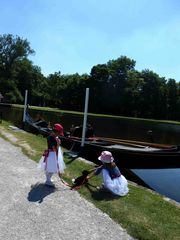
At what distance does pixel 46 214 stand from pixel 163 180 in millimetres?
10089

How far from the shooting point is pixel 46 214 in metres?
6.39

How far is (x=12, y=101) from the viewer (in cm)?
9062

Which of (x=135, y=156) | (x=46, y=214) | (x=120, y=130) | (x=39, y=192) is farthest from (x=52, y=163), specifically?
(x=120, y=130)

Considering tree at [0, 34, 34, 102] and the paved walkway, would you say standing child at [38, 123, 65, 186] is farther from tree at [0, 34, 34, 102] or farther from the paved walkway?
tree at [0, 34, 34, 102]

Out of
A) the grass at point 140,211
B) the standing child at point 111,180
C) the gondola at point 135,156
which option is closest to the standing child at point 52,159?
the grass at point 140,211

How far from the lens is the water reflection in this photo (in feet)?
45.5

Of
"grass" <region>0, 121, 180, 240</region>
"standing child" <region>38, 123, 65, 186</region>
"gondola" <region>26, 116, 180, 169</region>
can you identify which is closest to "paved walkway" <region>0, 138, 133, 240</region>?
"grass" <region>0, 121, 180, 240</region>

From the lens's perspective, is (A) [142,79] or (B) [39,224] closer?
(B) [39,224]

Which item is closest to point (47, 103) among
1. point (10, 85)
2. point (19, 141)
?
point (10, 85)

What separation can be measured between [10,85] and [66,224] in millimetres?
89411

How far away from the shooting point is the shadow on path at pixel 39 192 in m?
7.32

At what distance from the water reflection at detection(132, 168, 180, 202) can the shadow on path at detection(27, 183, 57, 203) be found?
6266mm

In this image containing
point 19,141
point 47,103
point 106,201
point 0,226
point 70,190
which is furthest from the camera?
point 47,103

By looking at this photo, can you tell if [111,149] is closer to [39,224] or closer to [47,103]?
[39,224]
